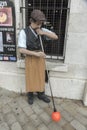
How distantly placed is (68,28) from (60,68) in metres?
0.80

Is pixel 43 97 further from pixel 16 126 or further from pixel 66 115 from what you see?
pixel 16 126

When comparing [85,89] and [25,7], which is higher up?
[25,7]

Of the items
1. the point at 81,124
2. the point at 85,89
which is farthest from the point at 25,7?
the point at 81,124

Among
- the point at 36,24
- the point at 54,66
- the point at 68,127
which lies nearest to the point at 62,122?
the point at 68,127

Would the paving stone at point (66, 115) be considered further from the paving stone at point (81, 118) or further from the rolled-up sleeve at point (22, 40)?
the rolled-up sleeve at point (22, 40)

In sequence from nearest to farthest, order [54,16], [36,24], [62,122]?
[36,24] < [62,122] < [54,16]

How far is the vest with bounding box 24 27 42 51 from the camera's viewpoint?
2.90 meters

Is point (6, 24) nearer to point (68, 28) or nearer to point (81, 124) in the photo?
point (68, 28)

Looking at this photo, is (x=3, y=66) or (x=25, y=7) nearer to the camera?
(x=25, y=7)

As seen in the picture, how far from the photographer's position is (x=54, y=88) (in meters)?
3.73

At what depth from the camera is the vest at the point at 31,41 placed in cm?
290

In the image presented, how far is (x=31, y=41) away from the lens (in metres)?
2.94

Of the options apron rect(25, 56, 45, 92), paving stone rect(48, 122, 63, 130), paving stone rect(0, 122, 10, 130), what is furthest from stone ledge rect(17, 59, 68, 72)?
paving stone rect(0, 122, 10, 130)

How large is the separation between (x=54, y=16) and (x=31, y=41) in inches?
30.9
